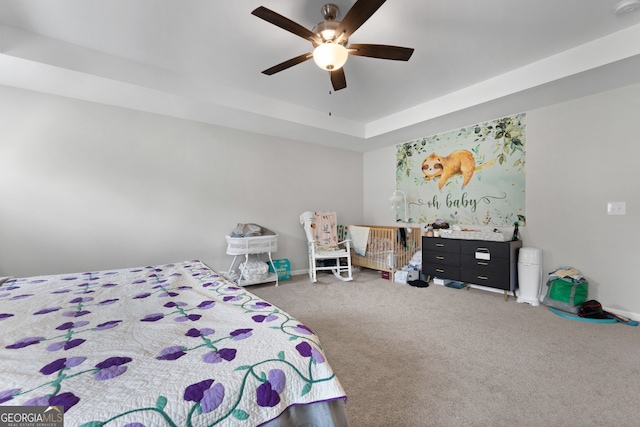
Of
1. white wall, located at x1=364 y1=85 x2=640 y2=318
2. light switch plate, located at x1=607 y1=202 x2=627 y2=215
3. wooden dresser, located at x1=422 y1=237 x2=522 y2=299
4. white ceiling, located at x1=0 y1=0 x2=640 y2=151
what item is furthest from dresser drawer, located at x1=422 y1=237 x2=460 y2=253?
white ceiling, located at x1=0 y1=0 x2=640 y2=151

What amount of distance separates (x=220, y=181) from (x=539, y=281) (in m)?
4.12

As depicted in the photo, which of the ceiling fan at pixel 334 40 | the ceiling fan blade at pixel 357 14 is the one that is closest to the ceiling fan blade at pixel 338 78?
the ceiling fan at pixel 334 40

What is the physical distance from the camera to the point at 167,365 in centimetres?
82

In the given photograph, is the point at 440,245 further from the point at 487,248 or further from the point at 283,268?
the point at 283,268

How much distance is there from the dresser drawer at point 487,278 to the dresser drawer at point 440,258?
0.17m

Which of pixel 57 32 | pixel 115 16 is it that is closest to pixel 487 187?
pixel 115 16

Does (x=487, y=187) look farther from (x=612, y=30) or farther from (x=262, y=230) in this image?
(x=262, y=230)

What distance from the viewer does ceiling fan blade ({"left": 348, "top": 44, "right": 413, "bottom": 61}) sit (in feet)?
6.39

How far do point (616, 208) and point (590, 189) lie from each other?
0.28 metres

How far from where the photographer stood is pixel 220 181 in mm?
3873

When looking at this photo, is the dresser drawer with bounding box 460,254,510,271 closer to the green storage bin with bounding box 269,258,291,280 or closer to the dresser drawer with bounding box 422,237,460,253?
the dresser drawer with bounding box 422,237,460,253

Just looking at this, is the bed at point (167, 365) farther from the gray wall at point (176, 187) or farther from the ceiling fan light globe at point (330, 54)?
the gray wall at point (176, 187)

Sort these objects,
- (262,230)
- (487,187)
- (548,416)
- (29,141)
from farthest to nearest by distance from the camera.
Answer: (262,230) < (487,187) < (29,141) < (548,416)

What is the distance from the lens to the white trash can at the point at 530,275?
3.05 meters
